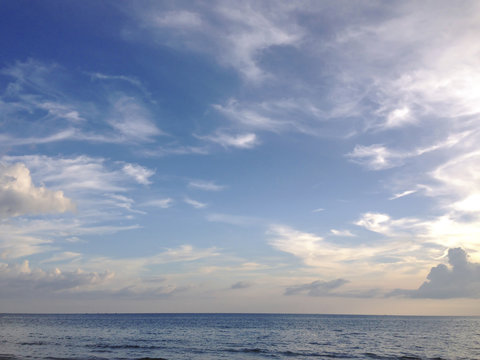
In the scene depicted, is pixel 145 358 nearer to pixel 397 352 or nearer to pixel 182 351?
pixel 182 351

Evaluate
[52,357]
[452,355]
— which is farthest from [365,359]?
[52,357]

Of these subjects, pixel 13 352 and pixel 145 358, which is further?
pixel 13 352

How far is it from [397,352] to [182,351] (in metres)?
38.3

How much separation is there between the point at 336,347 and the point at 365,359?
15062 millimetres

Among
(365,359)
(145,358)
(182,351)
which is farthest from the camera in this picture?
(182,351)

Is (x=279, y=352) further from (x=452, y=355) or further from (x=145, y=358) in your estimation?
(x=452, y=355)

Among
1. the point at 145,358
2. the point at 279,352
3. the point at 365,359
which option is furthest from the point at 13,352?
the point at 365,359

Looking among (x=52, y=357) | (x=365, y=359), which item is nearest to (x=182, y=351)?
(x=52, y=357)

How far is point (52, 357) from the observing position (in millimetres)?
51156

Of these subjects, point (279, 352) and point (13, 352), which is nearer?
point (13, 352)

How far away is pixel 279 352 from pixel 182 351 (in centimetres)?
1674

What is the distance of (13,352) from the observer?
180 feet

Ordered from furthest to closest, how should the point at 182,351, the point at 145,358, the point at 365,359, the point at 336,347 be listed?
the point at 336,347
the point at 182,351
the point at 365,359
the point at 145,358

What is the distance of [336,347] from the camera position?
6875 cm
